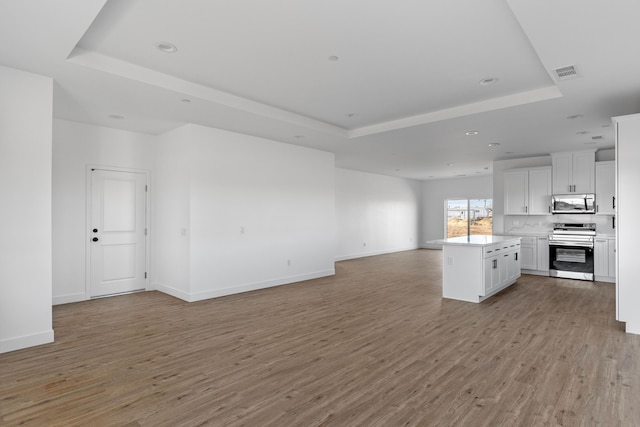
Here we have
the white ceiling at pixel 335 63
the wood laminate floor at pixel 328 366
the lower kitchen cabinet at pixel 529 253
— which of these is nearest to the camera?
the wood laminate floor at pixel 328 366

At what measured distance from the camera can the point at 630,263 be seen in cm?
404

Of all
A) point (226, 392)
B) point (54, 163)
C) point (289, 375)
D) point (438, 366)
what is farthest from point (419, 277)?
point (54, 163)

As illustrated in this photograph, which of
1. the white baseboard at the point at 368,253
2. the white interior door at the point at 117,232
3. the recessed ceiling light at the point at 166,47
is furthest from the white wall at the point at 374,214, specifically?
the recessed ceiling light at the point at 166,47

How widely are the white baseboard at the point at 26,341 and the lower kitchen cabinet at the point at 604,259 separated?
29.5 ft

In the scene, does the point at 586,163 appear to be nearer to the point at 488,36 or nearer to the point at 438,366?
the point at 488,36

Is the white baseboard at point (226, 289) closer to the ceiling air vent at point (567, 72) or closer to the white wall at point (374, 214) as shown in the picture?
the white wall at point (374, 214)

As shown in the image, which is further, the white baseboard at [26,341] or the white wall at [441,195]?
the white wall at [441,195]

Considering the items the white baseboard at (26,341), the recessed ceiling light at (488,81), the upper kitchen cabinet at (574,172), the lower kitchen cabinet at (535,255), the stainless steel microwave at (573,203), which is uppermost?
the recessed ceiling light at (488,81)

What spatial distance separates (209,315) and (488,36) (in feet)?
14.6

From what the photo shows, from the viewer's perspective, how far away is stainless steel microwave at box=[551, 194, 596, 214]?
7086 mm

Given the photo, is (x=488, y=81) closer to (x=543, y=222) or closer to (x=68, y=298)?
(x=543, y=222)

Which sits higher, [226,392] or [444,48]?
[444,48]

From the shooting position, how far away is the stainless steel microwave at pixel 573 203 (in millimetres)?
7086

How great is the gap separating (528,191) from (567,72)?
503cm
